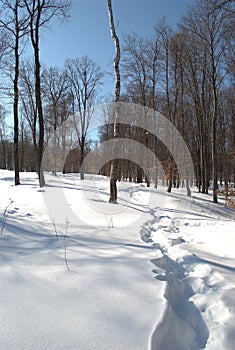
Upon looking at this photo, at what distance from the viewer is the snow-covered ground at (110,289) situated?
1.79 m

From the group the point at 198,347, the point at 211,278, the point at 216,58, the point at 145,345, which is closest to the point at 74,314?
the point at 145,345

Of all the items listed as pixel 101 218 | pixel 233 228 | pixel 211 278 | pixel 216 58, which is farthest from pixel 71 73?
pixel 211 278

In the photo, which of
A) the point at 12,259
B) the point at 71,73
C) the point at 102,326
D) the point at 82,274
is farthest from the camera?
the point at 71,73

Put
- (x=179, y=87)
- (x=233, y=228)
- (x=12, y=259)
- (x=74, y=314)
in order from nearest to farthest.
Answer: (x=74, y=314) < (x=12, y=259) < (x=233, y=228) < (x=179, y=87)

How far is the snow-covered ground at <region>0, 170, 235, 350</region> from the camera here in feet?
5.86

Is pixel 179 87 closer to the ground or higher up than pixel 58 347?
higher up

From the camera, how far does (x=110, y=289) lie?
2502 mm

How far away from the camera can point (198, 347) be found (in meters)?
1.92

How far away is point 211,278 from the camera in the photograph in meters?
3.23

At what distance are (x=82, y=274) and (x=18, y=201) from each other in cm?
606

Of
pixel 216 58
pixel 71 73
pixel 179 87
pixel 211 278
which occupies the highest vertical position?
pixel 71 73

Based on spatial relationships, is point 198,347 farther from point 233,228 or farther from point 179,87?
point 179,87

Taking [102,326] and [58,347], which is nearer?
[58,347]

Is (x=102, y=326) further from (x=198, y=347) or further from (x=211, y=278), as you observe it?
(x=211, y=278)
